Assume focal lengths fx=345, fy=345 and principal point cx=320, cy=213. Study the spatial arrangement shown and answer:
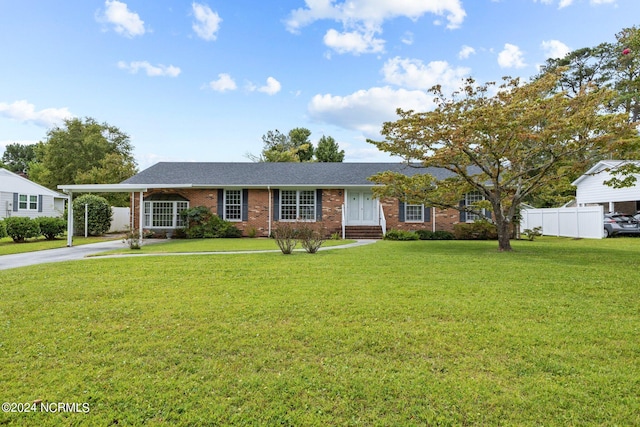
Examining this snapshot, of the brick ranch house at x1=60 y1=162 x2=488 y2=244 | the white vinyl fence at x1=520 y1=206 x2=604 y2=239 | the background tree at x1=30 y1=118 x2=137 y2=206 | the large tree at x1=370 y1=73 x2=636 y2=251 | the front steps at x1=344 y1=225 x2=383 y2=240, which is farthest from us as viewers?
the background tree at x1=30 y1=118 x2=137 y2=206

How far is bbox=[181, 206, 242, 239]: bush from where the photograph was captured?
17969 mm

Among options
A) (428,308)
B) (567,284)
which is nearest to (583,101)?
(567,284)

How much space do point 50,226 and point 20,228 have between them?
1.22 m

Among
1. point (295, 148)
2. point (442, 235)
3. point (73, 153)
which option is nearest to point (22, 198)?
point (73, 153)

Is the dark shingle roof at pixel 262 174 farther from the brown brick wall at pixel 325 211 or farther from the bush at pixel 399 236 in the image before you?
the bush at pixel 399 236

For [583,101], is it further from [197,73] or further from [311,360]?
[197,73]

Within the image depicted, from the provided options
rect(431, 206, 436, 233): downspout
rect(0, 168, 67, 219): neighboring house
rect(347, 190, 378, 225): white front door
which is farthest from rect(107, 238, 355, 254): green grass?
rect(0, 168, 67, 219): neighboring house

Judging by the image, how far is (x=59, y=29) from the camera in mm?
13297

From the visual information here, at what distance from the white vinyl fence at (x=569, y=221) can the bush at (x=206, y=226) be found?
58.5 ft

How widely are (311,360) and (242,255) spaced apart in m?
7.57

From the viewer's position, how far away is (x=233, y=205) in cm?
1888

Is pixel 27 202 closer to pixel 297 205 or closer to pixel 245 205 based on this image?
pixel 245 205

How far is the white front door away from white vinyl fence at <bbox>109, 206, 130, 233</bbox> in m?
14.6

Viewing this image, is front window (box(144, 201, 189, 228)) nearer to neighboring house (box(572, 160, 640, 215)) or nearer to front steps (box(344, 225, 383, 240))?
front steps (box(344, 225, 383, 240))
